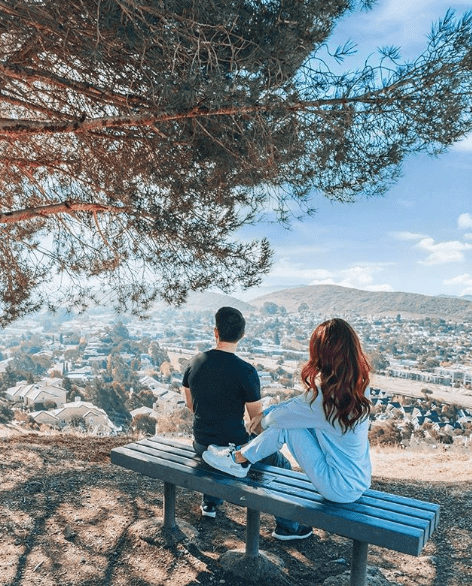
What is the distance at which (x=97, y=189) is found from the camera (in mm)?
5438

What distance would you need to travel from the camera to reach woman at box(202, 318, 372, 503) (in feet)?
8.08

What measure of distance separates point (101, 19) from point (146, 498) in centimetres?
339

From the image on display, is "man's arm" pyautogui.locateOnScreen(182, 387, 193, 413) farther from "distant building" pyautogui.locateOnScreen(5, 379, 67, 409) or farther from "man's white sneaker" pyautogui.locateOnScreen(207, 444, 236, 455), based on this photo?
"distant building" pyautogui.locateOnScreen(5, 379, 67, 409)

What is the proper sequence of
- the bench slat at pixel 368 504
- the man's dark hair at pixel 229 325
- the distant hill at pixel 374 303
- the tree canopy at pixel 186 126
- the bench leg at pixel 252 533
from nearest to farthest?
1. the bench slat at pixel 368 504
2. the bench leg at pixel 252 533
3. the man's dark hair at pixel 229 325
4. the tree canopy at pixel 186 126
5. the distant hill at pixel 374 303

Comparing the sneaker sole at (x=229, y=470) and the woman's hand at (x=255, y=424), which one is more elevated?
the woman's hand at (x=255, y=424)

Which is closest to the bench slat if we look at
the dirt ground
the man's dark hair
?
the dirt ground

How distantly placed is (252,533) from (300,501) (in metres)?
0.59

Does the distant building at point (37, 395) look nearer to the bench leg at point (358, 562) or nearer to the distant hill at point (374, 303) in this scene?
the bench leg at point (358, 562)

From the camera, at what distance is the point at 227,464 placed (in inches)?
108

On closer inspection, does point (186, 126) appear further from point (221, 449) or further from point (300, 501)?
point (300, 501)

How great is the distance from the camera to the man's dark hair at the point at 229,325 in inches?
121

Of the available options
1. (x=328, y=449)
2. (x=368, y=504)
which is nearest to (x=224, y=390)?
(x=328, y=449)

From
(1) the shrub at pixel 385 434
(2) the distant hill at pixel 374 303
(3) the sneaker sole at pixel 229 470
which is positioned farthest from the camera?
(2) the distant hill at pixel 374 303

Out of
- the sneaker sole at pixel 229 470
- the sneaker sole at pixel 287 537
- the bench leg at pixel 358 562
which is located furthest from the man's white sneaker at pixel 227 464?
the sneaker sole at pixel 287 537
